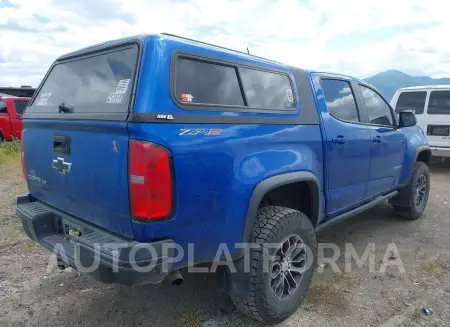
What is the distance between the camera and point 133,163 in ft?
6.60

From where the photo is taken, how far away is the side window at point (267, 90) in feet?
8.80

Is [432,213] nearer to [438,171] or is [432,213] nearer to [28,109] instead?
[438,171]

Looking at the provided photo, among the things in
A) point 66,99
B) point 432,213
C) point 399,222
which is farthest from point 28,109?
point 432,213

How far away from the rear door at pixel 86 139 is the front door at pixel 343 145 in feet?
5.91

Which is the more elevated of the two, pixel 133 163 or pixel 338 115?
pixel 338 115

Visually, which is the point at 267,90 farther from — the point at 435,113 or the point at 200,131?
the point at 435,113

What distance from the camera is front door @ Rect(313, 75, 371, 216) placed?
3.31 meters

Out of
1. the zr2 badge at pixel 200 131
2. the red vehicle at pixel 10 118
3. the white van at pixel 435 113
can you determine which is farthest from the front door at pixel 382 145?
the red vehicle at pixel 10 118

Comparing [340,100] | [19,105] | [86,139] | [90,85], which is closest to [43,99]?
[90,85]

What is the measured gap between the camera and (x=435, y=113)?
846 cm

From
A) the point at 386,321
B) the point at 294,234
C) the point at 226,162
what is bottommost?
the point at 386,321

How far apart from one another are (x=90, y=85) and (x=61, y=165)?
0.58 m

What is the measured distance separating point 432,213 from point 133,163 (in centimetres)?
503

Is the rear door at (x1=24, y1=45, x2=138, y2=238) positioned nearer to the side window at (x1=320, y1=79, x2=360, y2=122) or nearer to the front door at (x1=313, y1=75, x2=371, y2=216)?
the front door at (x1=313, y1=75, x2=371, y2=216)
